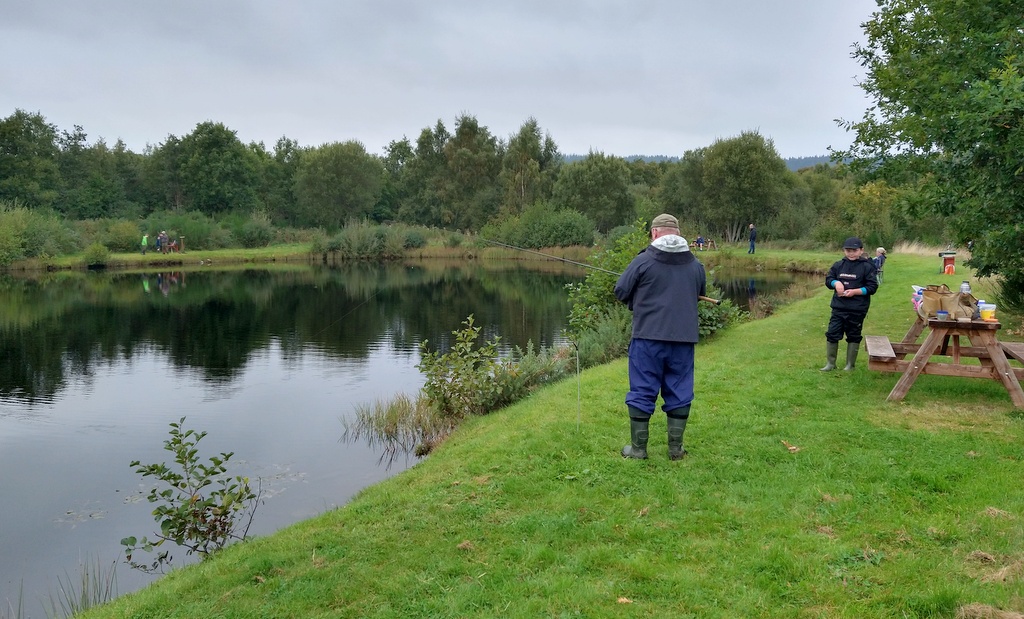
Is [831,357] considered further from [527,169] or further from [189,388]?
[527,169]

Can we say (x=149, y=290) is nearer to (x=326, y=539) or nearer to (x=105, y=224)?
(x=105, y=224)

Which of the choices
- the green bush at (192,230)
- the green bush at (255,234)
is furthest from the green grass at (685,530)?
the green bush at (255,234)

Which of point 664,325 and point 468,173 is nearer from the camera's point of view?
point 664,325

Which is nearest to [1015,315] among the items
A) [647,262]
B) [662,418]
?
[662,418]

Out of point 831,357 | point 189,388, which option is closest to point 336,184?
point 189,388

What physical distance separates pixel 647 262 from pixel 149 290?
33.6 metres

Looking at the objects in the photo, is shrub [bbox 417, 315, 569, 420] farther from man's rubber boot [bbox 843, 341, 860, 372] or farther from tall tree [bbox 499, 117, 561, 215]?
tall tree [bbox 499, 117, 561, 215]

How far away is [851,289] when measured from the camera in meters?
8.83

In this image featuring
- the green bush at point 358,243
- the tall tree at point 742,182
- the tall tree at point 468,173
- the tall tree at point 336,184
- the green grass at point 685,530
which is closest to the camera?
the green grass at point 685,530

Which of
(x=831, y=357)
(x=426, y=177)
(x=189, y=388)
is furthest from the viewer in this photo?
(x=426, y=177)

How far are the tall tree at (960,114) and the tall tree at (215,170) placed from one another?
61.8 meters

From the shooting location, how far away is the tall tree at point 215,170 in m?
64.7

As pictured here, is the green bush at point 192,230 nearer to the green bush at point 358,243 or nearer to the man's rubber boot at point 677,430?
the green bush at point 358,243

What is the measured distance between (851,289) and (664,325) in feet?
13.6
